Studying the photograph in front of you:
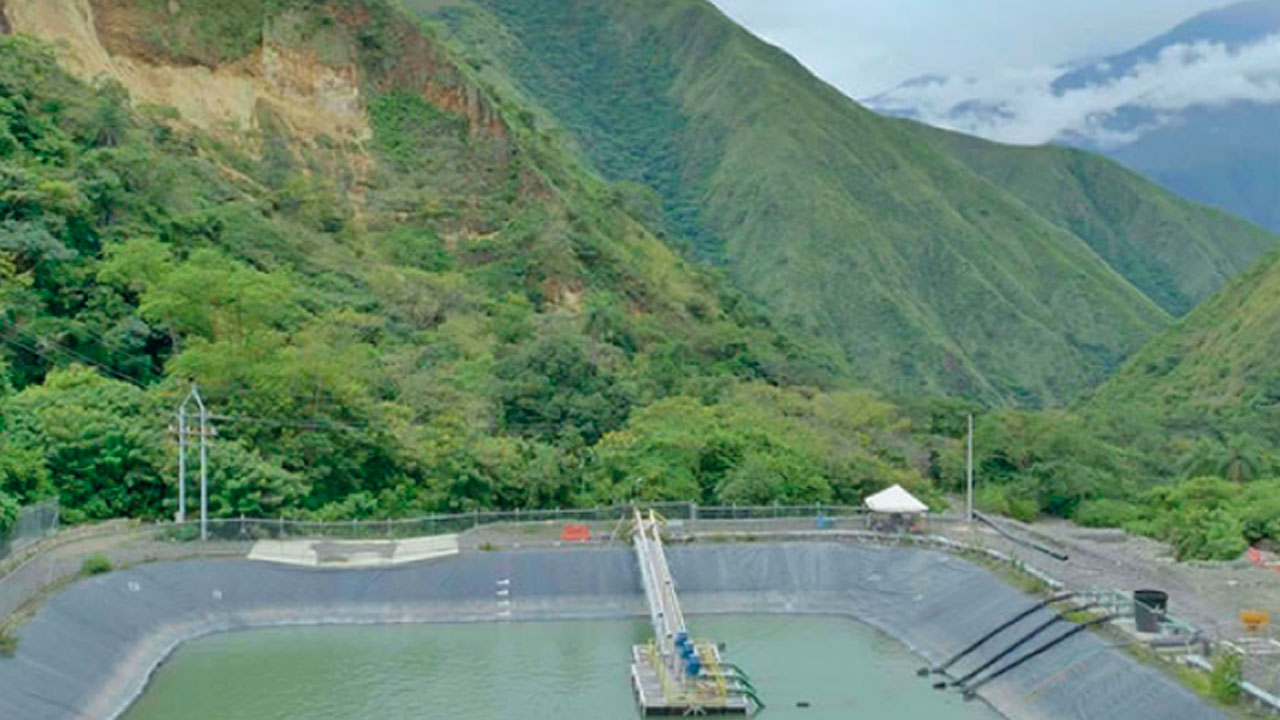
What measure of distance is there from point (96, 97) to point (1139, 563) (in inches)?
1758

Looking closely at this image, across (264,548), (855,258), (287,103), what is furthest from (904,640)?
(855,258)

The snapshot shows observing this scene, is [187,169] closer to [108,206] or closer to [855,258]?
[108,206]

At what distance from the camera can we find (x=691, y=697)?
2855 centimetres

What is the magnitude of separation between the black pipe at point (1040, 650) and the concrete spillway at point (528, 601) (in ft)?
0.65

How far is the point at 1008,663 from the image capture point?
30031 millimetres

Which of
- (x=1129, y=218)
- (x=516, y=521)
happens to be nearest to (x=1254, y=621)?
(x=516, y=521)

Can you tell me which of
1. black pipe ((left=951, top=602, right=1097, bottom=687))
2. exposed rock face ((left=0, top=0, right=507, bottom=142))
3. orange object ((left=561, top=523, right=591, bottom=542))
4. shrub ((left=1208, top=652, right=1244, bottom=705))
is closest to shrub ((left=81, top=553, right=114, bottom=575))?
orange object ((left=561, top=523, right=591, bottom=542))

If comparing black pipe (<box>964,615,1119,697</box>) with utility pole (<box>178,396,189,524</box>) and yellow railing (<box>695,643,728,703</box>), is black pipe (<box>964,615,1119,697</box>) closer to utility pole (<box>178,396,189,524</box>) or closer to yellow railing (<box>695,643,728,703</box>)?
yellow railing (<box>695,643,728,703</box>)

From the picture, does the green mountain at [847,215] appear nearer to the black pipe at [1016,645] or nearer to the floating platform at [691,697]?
the black pipe at [1016,645]

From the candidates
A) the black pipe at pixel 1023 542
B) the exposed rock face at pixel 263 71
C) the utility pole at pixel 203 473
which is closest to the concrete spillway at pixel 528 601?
the utility pole at pixel 203 473

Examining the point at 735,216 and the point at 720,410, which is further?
the point at 735,216

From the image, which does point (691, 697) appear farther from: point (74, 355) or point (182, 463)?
point (74, 355)

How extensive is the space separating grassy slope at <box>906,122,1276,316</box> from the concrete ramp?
133 meters

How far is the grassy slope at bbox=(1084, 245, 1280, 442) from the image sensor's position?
253 ft
